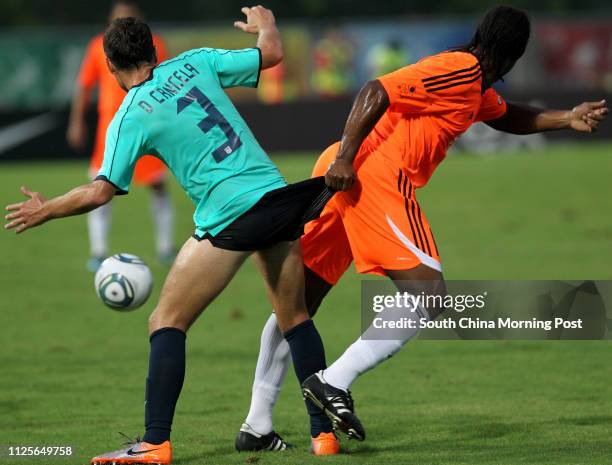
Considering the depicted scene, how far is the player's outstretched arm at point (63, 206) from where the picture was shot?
527cm

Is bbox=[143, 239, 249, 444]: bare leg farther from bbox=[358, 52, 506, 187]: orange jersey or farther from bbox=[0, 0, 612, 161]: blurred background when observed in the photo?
bbox=[0, 0, 612, 161]: blurred background

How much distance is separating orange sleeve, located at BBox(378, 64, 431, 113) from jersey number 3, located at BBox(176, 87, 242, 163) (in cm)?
72

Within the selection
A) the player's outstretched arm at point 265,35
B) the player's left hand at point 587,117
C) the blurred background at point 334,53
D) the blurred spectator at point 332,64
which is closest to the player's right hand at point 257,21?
the player's outstretched arm at point 265,35

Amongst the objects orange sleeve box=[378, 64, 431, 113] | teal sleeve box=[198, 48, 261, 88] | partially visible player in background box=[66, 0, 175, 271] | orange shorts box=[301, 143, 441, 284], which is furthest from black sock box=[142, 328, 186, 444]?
partially visible player in background box=[66, 0, 175, 271]


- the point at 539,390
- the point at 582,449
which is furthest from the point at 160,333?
the point at 539,390

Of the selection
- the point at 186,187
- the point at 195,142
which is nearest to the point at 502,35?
the point at 195,142

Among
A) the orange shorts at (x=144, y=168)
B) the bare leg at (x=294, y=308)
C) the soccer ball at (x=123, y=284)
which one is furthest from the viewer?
the orange shorts at (x=144, y=168)

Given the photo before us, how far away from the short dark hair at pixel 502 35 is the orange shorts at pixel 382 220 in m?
0.70

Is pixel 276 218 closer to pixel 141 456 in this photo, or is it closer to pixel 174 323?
pixel 174 323

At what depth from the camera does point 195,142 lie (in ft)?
17.9

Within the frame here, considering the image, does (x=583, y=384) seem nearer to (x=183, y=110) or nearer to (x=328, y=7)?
(x=183, y=110)

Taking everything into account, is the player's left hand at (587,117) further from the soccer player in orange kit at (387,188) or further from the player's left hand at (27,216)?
the player's left hand at (27,216)

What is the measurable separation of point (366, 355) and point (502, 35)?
5.27ft

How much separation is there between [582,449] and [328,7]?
35.4 meters
